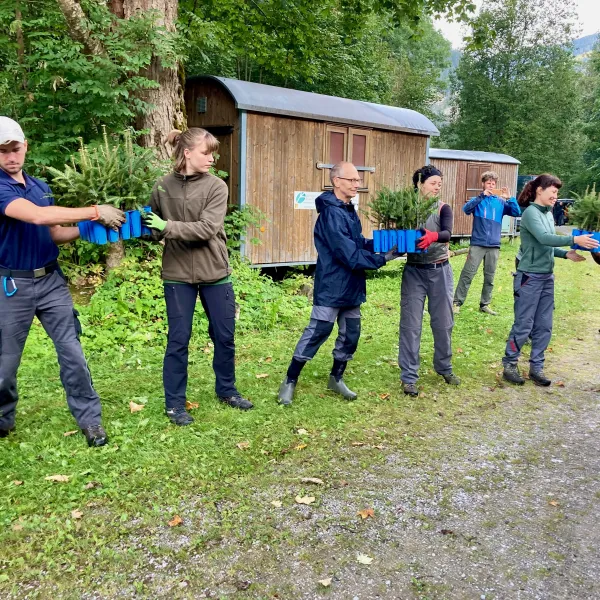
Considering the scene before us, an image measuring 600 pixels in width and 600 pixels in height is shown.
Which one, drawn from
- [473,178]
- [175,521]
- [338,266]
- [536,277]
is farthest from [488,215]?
[473,178]

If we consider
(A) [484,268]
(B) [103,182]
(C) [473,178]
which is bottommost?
(A) [484,268]

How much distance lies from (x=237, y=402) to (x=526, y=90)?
127 feet

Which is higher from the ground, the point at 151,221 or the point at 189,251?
the point at 151,221

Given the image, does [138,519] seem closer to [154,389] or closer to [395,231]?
[154,389]

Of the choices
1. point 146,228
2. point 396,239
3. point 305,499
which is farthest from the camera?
point 396,239

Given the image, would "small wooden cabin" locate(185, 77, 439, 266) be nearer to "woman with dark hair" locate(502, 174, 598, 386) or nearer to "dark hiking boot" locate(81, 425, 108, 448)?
"woman with dark hair" locate(502, 174, 598, 386)

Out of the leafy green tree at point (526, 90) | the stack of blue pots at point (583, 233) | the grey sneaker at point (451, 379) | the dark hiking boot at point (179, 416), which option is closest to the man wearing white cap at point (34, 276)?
the dark hiking boot at point (179, 416)

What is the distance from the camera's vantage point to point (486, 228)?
901cm

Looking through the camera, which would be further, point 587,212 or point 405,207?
point 587,212

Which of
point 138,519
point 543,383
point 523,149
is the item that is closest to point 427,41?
point 523,149

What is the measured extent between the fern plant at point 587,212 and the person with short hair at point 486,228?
9.98ft

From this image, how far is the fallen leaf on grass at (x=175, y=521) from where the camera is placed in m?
3.12

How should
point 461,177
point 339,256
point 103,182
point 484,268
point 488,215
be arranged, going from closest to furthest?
1. point 103,182
2. point 339,256
3. point 488,215
4. point 484,268
5. point 461,177

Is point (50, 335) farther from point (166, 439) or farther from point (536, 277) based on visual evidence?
point (536, 277)
